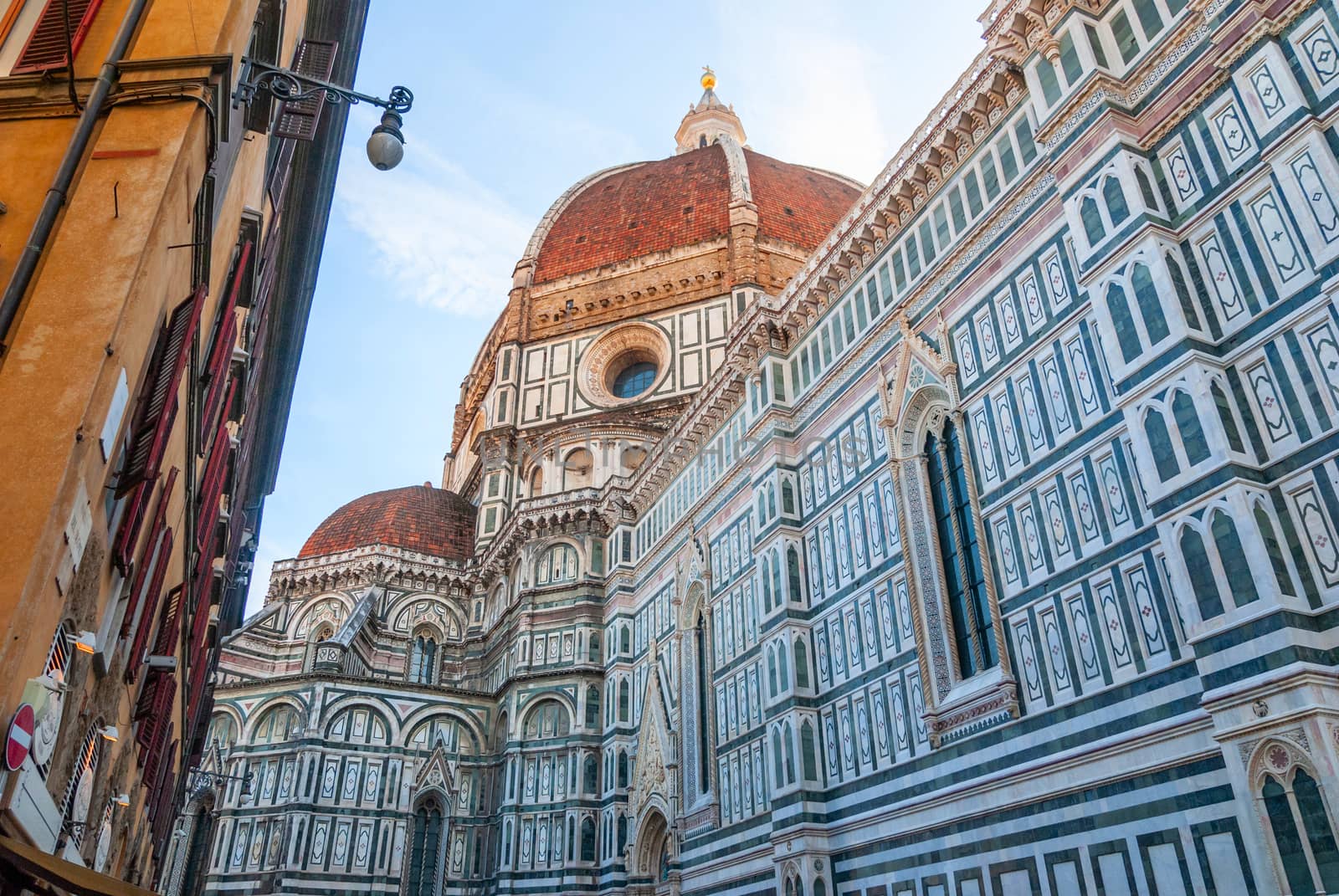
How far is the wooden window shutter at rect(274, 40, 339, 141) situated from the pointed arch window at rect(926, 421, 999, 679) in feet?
33.1

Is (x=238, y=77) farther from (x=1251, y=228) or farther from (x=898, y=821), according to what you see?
(x=898, y=821)

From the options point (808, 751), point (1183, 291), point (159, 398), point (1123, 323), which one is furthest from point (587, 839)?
point (159, 398)

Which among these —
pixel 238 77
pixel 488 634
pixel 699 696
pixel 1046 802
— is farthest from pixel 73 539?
pixel 488 634

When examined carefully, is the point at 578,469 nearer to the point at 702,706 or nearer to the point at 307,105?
the point at 702,706

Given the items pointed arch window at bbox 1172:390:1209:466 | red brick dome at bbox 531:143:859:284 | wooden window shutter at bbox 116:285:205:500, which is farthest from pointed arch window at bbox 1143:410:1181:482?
red brick dome at bbox 531:143:859:284

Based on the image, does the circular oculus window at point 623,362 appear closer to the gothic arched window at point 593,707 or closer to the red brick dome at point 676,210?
the red brick dome at point 676,210

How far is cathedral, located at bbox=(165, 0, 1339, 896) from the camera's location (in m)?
10.5

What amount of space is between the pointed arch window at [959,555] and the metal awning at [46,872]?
11.3m

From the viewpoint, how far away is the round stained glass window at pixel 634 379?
124ft

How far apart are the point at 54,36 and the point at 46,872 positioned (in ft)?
21.7

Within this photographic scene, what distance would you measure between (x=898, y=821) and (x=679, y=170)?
1485 inches

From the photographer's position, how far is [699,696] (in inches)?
901

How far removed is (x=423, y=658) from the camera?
1405 inches

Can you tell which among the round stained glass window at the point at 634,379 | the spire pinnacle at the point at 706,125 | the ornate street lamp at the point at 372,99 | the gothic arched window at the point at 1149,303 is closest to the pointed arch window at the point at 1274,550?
the gothic arched window at the point at 1149,303
